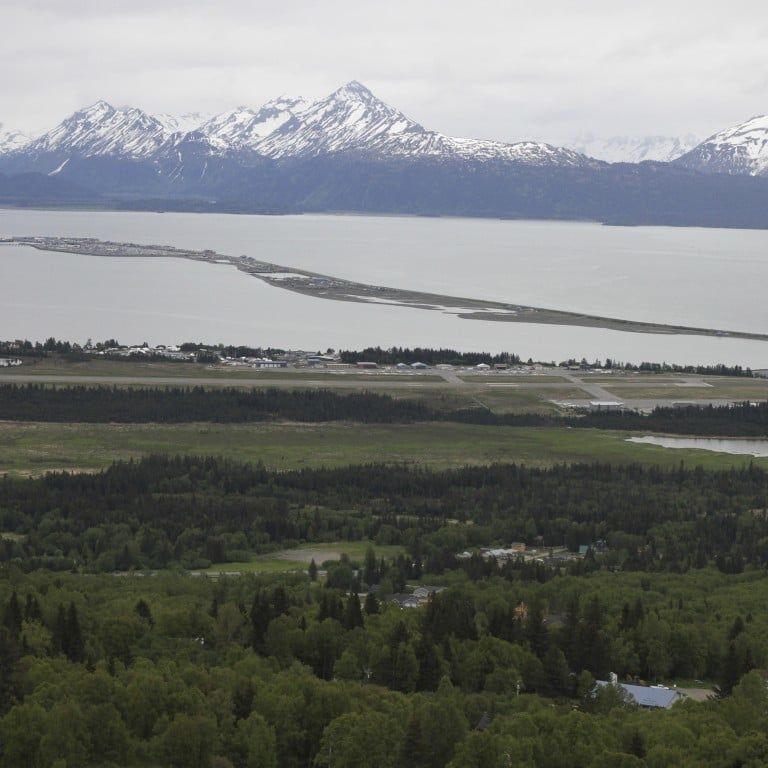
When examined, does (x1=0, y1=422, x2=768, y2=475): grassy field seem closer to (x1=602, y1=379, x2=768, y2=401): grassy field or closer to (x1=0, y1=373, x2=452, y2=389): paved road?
(x1=0, y1=373, x2=452, y2=389): paved road

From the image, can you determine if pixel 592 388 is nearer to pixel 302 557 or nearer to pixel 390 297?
pixel 302 557

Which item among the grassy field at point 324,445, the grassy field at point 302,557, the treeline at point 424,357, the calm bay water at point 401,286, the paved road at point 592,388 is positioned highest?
the calm bay water at point 401,286

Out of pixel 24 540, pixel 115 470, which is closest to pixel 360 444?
pixel 115 470

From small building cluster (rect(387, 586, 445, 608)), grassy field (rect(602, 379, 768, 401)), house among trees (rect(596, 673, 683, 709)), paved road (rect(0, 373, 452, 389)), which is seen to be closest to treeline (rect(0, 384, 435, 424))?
paved road (rect(0, 373, 452, 389))

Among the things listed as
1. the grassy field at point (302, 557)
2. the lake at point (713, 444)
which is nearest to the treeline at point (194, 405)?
the lake at point (713, 444)

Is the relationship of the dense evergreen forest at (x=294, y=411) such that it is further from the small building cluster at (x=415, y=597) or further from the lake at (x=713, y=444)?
the small building cluster at (x=415, y=597)

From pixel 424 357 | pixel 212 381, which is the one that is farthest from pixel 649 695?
pixel 424 357
